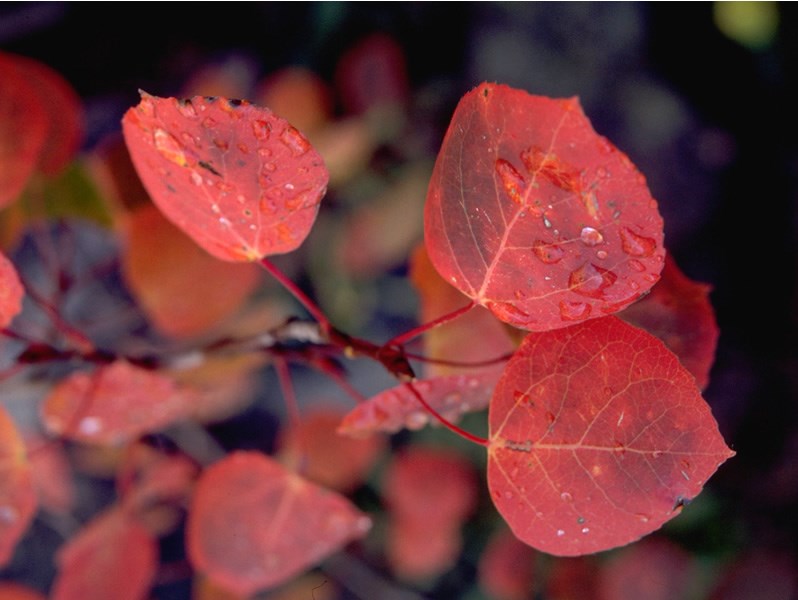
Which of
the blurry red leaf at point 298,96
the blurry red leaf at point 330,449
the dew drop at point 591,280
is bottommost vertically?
the blurry red leaf at point 330,449

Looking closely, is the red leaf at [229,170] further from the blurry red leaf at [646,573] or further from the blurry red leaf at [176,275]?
the blurry red leaf at [646,573]

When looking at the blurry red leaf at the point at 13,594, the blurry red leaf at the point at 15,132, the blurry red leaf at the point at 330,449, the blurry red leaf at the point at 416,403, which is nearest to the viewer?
A: the blurry red leaf at the point at 416,403

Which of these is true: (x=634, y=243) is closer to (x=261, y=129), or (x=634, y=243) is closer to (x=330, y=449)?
(x=261, y=129)

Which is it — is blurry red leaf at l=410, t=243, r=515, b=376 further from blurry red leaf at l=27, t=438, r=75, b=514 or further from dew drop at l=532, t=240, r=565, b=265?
blurry red leaf at l=27, t=438, r=75, b=514

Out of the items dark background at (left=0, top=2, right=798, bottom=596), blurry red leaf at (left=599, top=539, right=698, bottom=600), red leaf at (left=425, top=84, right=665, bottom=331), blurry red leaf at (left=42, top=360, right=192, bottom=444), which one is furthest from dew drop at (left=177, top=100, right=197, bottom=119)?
blurry red leaf at (left=599, top=539, right=698, bottom=600)

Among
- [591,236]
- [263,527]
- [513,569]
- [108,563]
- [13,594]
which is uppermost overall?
[591,236]

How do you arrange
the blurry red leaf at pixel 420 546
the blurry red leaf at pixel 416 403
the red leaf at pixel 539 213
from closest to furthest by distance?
the red leaf at pixel 539 213, the blurry red leaf at pixel 416 403, the blurry red leaf at pixel 420 546

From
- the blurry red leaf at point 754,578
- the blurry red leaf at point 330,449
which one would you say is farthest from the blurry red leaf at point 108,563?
the blurry red leaf at point 754,578

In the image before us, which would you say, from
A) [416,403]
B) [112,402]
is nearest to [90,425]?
[112,402]
